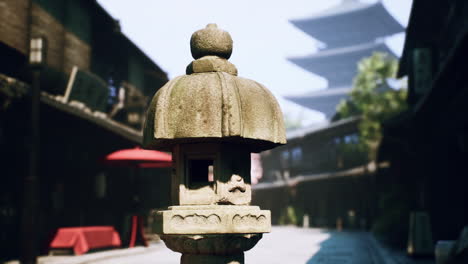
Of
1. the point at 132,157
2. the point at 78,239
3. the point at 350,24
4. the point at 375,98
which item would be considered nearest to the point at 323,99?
the point at 350,24

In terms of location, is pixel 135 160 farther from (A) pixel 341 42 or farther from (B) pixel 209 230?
(A) pixel 341 42

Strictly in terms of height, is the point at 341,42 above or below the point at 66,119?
above

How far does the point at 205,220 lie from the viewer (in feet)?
19.0

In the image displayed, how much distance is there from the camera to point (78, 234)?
14328mm

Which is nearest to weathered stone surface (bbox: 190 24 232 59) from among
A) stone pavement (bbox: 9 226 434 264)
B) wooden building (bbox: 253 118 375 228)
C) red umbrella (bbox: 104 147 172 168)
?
Answer: stone pavement (bbox: 9 226 434 264)

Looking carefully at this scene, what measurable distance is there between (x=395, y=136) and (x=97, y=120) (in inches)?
363

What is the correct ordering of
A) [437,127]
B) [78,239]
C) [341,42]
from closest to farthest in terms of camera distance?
[78,239]
[437,127]
[341,42]

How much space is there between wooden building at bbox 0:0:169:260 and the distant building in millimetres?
46074

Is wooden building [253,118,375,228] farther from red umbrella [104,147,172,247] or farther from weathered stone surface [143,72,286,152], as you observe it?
weathered stone surface [143,72,286,152]

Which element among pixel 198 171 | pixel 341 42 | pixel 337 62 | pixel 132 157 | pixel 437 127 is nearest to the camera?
pixel 198 171

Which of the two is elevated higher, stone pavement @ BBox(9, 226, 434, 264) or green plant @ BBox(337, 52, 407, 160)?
green plant @ BBox(337, 52, 407, 160)

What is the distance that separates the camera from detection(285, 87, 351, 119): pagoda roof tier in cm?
6612

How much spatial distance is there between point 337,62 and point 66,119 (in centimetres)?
5679

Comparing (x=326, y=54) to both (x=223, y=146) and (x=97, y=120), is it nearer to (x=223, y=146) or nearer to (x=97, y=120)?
(x=97, y=120)
